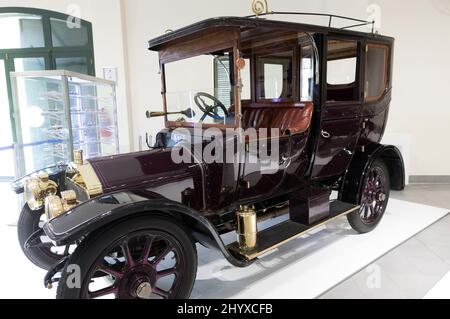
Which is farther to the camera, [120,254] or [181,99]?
[181,99]

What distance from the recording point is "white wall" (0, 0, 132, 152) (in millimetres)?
5180

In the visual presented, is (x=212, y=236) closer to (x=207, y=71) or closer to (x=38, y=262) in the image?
(x=38, y=262)

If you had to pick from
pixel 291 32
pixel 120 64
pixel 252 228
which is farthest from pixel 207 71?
pixel 252 228

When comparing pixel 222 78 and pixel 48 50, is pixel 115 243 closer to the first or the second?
pixel 222 78

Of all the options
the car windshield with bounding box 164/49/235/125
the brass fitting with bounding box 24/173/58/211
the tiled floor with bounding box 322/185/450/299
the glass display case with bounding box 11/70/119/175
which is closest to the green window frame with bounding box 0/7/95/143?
the glass display case with bounding box 11/70/119/175

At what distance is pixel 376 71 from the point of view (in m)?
3.09

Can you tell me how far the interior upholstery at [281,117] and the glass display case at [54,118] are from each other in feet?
6.10

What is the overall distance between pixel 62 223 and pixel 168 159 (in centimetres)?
78

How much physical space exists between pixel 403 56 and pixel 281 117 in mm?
3315

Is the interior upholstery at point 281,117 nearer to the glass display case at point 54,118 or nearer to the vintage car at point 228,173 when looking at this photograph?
the vintage car at point 228,173

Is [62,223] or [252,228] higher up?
[62,223]

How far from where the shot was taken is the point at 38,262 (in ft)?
7.72

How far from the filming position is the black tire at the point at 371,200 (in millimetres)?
3105

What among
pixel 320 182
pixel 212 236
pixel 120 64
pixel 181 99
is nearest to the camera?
pixel 212 236
